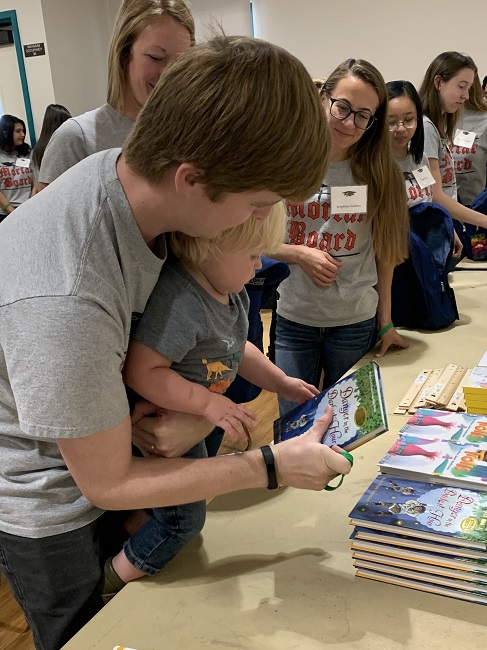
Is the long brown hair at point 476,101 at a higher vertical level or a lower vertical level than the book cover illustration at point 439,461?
higher

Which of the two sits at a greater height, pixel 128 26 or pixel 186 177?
pixel 128 26

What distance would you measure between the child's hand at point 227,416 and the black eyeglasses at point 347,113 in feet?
3.45

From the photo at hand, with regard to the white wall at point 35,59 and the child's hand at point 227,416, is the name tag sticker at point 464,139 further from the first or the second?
the white wall at point 35,59

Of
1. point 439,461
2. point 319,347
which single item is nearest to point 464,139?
→ point 319,347

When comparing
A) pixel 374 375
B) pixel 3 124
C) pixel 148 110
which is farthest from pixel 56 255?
pixel 3 124

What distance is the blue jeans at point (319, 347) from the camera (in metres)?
1.99

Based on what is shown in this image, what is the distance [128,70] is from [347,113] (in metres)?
0.62

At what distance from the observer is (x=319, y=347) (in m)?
2.04

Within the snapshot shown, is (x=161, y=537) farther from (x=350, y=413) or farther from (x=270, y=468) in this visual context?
(x=350, y=413)

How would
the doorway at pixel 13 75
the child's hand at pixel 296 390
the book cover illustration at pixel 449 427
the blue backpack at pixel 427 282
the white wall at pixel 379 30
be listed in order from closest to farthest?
the book cover illustration at pixel 449 427
the child's hand at pixel 296 390
the blue backpack at pixel 427 282
the white wall at pixel 379 30
the doorway at pixel 13 75

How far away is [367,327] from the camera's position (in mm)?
2004

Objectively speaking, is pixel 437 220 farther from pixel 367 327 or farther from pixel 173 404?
pixel 173 404

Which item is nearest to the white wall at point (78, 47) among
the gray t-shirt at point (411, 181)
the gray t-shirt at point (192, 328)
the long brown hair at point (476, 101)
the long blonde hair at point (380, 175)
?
the long brown hair at point (476, 101)

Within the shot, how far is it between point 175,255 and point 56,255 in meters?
0.30
